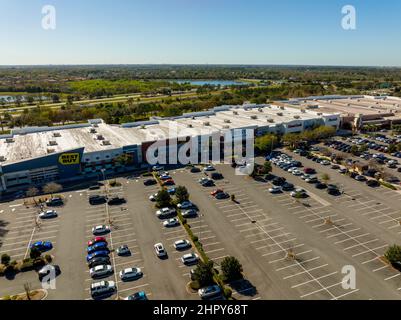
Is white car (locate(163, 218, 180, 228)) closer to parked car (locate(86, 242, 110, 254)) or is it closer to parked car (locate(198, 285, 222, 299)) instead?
parked car (locate(86, 242, 110, 254))

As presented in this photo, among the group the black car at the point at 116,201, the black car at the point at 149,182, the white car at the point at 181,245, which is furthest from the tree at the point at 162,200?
the white car at the point at 181,245

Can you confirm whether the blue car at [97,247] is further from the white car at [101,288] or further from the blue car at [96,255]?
the white car at [101,288]

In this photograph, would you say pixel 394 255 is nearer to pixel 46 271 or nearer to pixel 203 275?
pixel 203 275

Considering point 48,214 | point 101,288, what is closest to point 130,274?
point 101,288

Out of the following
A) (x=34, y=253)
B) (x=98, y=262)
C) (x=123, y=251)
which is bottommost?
(x=98, y=262)

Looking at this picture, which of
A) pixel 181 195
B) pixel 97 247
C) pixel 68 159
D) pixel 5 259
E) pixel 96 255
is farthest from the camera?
pixel 68 159

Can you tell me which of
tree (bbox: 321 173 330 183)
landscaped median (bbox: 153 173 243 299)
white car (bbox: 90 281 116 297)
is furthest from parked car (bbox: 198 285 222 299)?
tree (bbox: 321 173 330 183)
